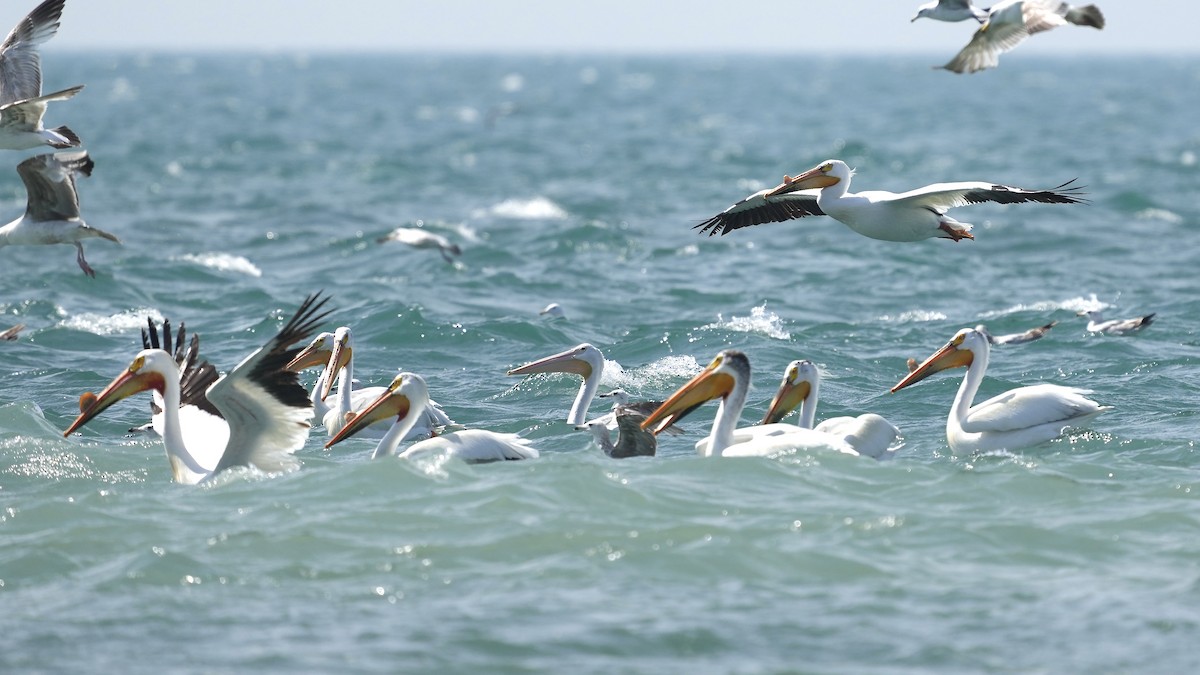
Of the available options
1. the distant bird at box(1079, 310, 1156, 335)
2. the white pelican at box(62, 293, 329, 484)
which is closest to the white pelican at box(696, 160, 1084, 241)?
the distant bird at box(1079, 310, 1156, 335)

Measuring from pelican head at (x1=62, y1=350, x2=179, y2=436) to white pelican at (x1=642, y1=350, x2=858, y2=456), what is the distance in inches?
Result: 97.0

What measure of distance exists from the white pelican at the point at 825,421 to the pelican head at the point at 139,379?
3.20 metres

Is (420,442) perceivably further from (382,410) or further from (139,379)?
(139,379)

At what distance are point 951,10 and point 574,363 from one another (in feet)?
12.2

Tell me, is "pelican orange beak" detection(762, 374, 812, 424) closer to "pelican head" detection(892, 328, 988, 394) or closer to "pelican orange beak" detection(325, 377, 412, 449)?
"pelican head" detection(892, 328, 988, 394)

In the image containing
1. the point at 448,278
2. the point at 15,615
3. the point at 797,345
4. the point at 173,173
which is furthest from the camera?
the point at 173,173

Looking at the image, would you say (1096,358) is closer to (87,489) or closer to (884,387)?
(884,387)

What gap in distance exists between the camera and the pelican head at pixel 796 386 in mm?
8508

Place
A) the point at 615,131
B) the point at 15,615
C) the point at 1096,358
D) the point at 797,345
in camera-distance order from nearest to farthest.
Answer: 1. the point at 15,615
2. the point at 1096,358
3. the point at 797,345
4. the point at 615,131

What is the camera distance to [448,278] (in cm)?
Result: 1631

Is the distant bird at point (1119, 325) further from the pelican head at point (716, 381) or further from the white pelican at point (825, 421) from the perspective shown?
the pelican head at point (716, 381)

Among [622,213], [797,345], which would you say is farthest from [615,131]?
[797,345]

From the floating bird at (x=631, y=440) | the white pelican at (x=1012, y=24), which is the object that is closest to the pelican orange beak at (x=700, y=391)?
the floating bird at (x=631, y=440)

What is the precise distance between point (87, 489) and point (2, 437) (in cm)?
124
